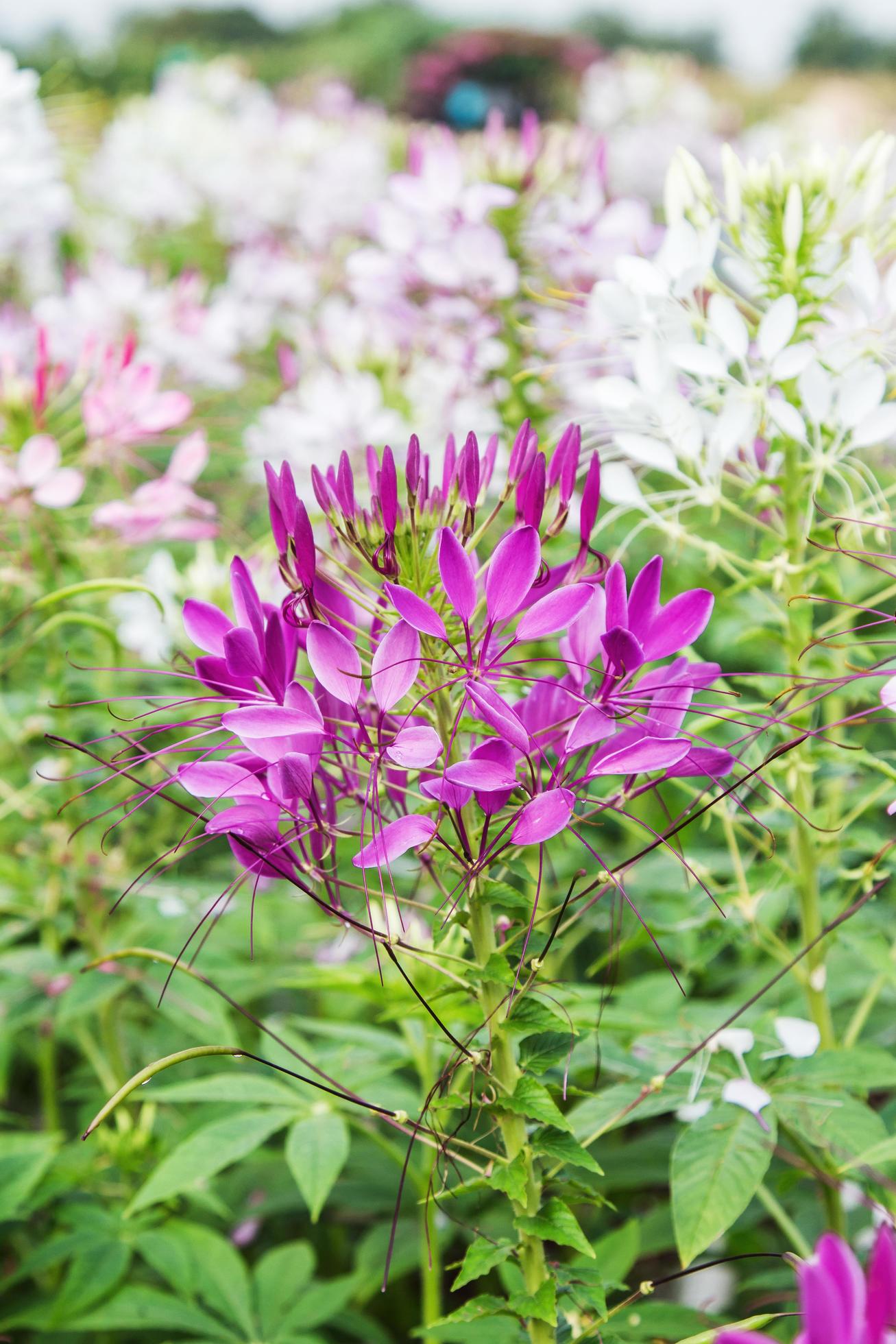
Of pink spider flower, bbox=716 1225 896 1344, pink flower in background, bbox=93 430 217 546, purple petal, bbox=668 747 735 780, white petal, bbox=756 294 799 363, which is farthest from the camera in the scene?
pink flower in background, bbox=93 430 217 546

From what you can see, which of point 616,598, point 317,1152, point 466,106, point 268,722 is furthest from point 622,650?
point 466,106

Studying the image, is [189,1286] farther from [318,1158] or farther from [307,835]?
[307,835]

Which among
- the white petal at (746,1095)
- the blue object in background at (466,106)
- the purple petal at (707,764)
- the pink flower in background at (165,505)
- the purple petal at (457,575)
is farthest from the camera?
the blue object in background at (466,106)

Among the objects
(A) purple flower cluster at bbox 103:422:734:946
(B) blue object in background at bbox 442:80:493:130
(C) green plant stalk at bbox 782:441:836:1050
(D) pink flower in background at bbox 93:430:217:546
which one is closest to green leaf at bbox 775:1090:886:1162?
(C) green plant stalk at bbox 782:441:836:1050

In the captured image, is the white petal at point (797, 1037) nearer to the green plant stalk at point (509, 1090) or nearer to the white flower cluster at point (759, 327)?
the green plant stalk at point (509, 1090)

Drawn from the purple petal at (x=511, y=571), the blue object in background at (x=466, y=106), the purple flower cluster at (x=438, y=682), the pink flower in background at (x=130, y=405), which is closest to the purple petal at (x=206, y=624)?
the purple flower cluster at (x=438, y=682)

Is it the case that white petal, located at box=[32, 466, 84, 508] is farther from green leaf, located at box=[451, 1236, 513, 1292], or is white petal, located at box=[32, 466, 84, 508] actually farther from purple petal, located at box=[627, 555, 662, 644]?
green leaf, located at box=[451, 1236, 513, 1292]
